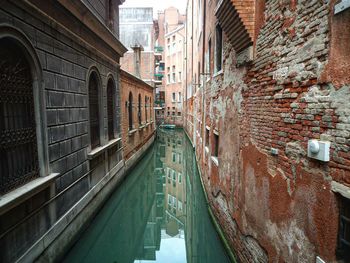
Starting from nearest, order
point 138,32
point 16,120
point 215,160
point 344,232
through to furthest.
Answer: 1. point 344,232
2. point 16,120
3. point 215,160
4. point 138,32

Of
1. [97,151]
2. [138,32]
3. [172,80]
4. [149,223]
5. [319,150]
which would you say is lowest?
[149,223]

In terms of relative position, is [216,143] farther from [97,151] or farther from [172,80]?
[172,80]

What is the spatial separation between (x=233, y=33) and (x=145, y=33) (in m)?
20.4

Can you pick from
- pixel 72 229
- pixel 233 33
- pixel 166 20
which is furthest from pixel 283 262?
pixel 166 20

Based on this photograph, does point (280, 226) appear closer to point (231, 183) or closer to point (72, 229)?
point (231, 183)

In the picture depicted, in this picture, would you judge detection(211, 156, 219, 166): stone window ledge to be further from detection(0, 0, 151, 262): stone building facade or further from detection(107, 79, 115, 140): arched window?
detection(107, 79, 115, 140): arched window

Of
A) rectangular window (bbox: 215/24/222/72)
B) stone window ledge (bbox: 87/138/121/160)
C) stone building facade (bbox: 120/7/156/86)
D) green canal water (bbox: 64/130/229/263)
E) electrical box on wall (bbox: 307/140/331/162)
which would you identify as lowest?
green canal water (bbox: 64/130/229/263)

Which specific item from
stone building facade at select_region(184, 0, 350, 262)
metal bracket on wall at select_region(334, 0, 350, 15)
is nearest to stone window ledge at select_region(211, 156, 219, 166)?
stone building facade at select_region(184, 0, 350, 262)

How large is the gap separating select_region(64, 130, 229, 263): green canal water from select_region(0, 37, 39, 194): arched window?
7.35 feet

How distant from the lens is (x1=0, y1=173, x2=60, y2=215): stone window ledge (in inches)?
121

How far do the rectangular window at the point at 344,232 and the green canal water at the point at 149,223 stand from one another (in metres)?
3.20

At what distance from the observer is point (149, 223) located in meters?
7.70

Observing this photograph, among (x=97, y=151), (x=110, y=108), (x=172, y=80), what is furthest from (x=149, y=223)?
(x=172, y=80)

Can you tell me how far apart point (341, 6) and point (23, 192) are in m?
4.07
